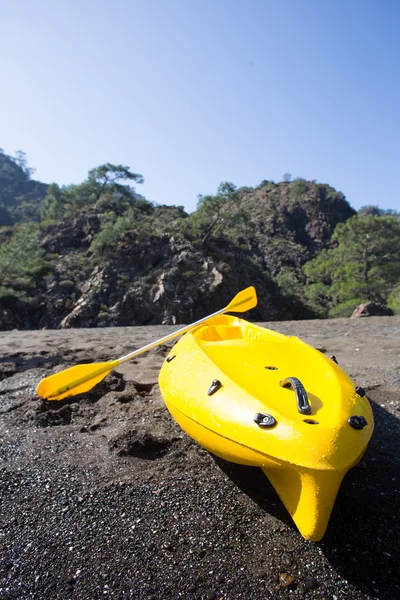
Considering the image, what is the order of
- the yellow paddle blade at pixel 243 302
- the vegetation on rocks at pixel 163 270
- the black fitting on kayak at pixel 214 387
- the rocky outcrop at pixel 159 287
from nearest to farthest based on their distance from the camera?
the black fitting on kayak at pixel 214 387, the yellow paddle blade at pixel 243 302, the vegetation on rocks at pixel 163 270, the rocky outcrop at pixel 159 287

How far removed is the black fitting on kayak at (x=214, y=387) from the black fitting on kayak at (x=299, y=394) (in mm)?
384

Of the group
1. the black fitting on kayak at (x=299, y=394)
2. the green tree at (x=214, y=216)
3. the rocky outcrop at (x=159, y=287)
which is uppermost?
the green tree at (x=214, y=216)

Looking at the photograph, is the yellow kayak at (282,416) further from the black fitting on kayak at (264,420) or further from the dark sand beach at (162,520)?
the dark sand beach at (162,520)

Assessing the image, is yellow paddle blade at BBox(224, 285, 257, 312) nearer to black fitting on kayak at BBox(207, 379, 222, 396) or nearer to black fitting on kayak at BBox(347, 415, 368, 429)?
black fitting on kayak at BBox(207, 379, 222, 396)

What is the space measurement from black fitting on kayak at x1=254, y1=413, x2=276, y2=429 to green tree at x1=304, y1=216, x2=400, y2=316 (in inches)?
610

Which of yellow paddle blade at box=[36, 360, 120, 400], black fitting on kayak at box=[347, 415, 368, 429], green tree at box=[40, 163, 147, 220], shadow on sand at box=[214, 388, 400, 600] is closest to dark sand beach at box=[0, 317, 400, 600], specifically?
shadow on sand at box=[214, 388, 400, 600]

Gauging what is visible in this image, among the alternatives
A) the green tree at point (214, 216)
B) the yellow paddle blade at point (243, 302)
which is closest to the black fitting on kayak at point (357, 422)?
the yellow paddle blade at point (243, 302)

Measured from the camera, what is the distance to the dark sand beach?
4.78ft

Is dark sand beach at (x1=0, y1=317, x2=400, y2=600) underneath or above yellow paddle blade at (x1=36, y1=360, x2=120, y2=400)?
underneath

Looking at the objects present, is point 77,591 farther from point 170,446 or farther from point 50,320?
point 50,320

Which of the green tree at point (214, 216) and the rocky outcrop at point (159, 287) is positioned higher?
the green tree at point (214, 216)

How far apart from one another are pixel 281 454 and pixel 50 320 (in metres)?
22.7

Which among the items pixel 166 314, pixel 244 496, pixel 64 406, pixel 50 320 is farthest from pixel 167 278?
pixel 244 496

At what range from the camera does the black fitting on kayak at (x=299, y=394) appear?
66.9 inches
